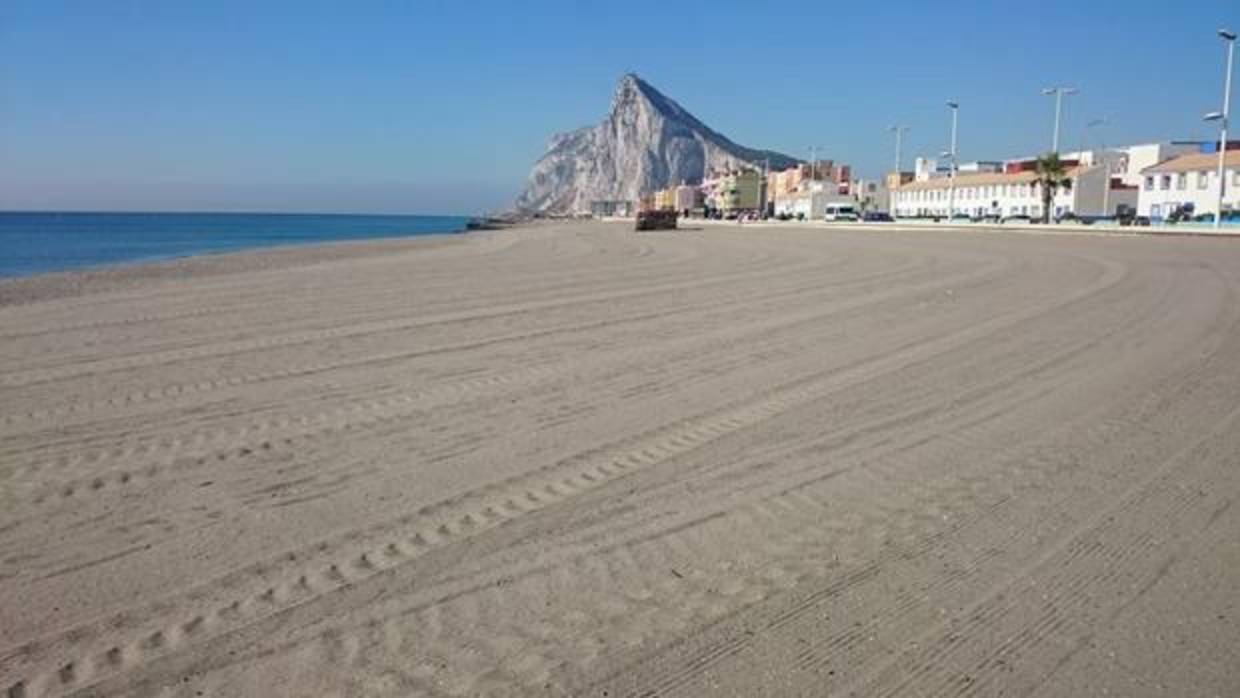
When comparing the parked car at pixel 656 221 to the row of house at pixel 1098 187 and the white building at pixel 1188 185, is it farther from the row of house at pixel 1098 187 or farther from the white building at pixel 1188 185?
the white building at pixel 1188 185

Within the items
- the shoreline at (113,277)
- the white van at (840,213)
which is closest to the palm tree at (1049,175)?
the white van at (840,213)

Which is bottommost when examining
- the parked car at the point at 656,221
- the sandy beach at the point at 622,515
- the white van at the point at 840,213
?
the white van at the point at 840,213

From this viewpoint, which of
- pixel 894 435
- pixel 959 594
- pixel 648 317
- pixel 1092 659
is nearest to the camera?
pixel 1092 659

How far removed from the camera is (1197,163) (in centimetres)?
7631

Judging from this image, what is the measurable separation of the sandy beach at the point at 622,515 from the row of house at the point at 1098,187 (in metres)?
63.4

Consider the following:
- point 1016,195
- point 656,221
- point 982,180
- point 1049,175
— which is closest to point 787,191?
point 982,180

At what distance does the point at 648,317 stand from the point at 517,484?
7.72 meters

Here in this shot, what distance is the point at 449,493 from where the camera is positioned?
16.5 ft

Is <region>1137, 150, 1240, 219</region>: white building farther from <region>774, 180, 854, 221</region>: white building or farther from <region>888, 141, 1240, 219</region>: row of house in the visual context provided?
<region>774, 180, 854, 221</region>: white building

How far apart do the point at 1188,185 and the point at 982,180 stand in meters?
33.0

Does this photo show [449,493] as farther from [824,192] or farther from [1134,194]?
[824,192]

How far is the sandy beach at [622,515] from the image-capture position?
3.29 meters

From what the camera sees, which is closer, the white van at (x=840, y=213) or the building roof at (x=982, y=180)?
the building roof at (x=982, y=180)

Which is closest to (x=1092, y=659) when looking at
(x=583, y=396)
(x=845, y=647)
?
(x=845, y=647)
